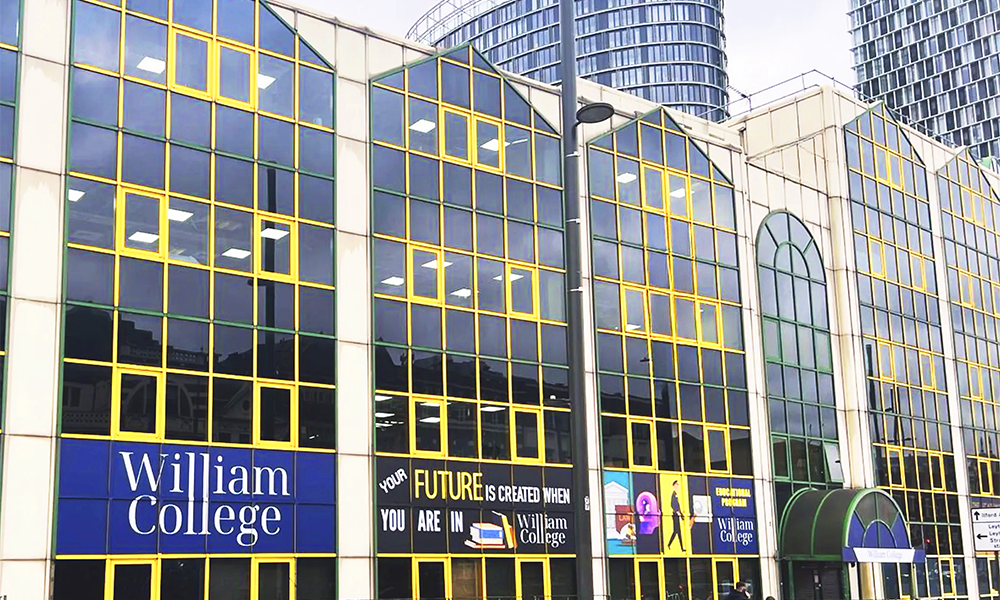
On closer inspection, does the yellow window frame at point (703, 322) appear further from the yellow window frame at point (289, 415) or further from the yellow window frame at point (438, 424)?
the yellow window frame at point (289, 415)

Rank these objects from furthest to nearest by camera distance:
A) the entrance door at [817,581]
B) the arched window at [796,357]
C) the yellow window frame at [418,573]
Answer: the arched window at [796,357] → the entrance door at [817,581] → the yellow window frame at [418,573]

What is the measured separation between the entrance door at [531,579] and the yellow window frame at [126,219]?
453 inches

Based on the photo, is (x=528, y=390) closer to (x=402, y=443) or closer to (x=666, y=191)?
(x=402, y=443)

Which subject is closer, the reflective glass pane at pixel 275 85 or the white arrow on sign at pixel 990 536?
the reflective glass pane at pixel 275 85

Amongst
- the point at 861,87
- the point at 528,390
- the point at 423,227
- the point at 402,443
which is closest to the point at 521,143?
the point at 423,227

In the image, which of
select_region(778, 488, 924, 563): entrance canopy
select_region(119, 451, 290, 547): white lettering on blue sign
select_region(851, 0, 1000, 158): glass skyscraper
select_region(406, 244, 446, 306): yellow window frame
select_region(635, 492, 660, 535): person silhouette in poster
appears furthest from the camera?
select_region(851, 0, 1000, 158): glass skyscraper

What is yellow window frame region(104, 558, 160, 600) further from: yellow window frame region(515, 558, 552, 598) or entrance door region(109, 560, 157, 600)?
yellow window frame region(515, 558, 552, 598)

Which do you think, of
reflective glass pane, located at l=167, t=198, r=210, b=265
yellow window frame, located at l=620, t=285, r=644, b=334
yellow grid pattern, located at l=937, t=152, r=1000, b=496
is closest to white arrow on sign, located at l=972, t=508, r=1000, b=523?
yellow window frame, located at l=620, t=285, r=644, b=334

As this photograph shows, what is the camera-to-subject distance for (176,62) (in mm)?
25750

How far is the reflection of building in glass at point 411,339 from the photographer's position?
76.2 ft

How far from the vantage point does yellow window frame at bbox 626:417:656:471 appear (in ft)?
105

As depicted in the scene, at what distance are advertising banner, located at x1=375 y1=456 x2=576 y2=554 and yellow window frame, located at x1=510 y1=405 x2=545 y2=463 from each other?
227 millimetres

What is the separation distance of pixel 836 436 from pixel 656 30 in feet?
351

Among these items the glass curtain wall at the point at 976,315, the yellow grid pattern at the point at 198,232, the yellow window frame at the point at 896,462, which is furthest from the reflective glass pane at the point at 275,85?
the glass curtain wall at the point at 976,315
